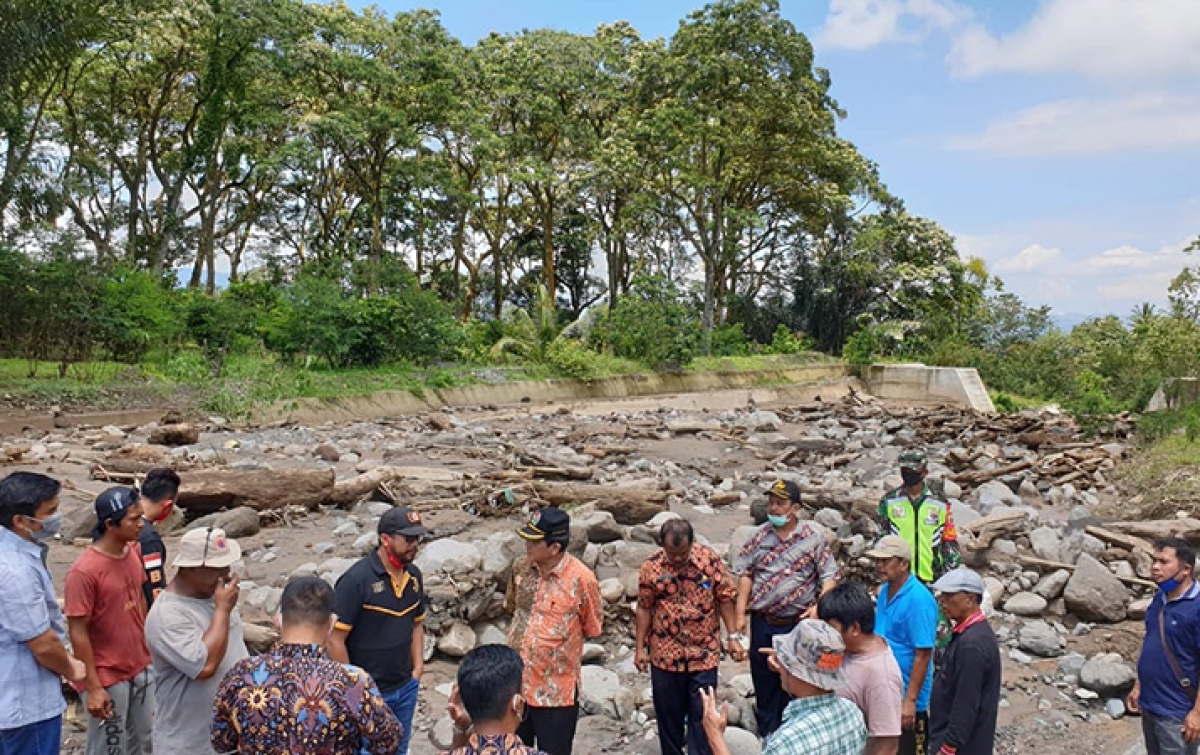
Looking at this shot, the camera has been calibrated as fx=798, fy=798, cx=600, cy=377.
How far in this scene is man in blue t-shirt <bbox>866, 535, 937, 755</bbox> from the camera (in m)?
3.81

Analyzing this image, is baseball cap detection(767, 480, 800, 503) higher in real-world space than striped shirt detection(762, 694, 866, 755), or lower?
higher

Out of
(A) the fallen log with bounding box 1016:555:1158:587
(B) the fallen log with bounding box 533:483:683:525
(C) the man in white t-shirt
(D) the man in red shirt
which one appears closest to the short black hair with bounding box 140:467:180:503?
(D) the man in red shirt

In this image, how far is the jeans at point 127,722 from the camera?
11.3 feet

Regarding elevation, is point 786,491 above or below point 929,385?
below

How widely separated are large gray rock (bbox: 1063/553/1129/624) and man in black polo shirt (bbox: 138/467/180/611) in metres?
7.22

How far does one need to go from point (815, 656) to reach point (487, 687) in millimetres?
1088

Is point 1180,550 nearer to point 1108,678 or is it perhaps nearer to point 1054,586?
point 1108,678

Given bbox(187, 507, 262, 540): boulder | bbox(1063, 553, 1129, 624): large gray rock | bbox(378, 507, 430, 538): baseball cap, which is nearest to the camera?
bbox(378, 507, 430, 538): baseball cap

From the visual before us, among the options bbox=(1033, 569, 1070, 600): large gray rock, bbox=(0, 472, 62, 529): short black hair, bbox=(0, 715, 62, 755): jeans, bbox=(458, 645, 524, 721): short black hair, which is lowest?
bbox=(1033, 569, 1070, 600): large gray rock

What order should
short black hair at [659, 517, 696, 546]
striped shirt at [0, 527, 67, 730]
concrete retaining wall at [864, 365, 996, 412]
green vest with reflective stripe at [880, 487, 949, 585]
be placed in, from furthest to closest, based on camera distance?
concrete retaining wall at [864, 365, 996, 412], green vest with reflective stripe at [880, 487, 949, 585], short black hair at [659, 517, 696, 546], striped shirt at [0, 527, 67, 730]

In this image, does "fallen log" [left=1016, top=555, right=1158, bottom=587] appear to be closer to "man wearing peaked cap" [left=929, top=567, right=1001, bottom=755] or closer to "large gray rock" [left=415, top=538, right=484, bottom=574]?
"man wearing peaked cap" [left=929, top=567, right=1001, bottom=755]

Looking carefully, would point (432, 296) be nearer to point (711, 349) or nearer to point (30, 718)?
point (711, 349)

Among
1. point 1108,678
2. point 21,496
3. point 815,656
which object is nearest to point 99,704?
point 21,496

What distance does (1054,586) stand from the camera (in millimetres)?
7434
